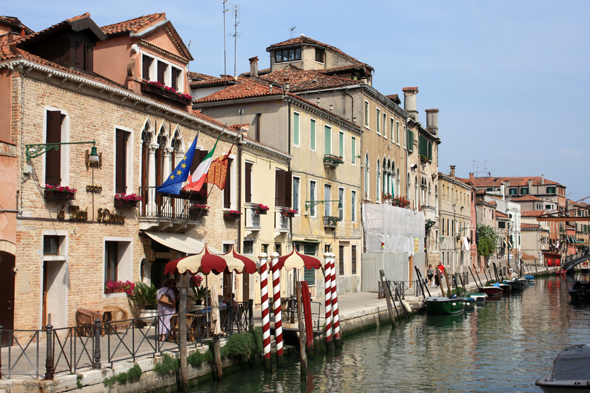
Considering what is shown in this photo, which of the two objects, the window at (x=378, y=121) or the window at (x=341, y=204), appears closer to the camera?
the window at (x=341, y=204)

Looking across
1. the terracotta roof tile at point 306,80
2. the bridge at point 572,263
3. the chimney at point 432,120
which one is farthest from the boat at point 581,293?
the bridge at point 572,263

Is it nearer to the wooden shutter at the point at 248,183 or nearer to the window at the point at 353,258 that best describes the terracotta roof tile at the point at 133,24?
the wooden shutter at the point at 248,183

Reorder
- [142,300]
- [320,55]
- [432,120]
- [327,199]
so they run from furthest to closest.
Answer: [432,120], [320,55], [327,199], [142,300]

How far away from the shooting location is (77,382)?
11156mm

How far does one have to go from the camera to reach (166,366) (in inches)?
528

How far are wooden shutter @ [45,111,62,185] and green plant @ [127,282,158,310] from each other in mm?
3794

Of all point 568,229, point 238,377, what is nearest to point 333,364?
point 238,377

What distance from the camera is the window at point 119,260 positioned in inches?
683

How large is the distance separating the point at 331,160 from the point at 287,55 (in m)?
11.5

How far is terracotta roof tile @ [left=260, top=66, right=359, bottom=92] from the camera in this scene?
34.7 metres

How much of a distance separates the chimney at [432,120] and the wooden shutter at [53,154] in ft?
136

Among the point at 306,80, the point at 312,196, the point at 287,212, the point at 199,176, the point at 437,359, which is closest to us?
the point at 199,176

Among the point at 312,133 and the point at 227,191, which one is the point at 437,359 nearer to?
the point at 227,191

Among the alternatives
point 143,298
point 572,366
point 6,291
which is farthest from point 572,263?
point 6,291
